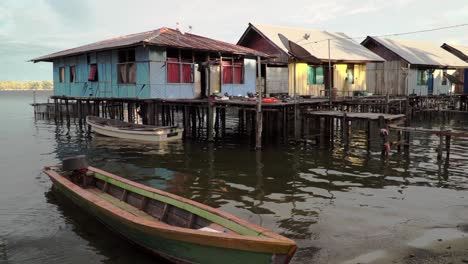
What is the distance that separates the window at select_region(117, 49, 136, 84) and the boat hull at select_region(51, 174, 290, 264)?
46.5 feet

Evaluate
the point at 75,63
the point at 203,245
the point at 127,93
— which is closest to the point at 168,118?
the point at 127,93

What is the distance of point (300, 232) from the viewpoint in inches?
333

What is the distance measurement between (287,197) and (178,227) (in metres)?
5.45

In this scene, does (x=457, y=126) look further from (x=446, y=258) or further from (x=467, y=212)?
(x=446, y=258)

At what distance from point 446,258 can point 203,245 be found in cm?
430

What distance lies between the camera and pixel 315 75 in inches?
1119

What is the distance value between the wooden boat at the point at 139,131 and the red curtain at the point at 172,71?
8.20 feet

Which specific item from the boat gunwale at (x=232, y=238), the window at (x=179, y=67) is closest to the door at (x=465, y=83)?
the window at (x=179, y=67)

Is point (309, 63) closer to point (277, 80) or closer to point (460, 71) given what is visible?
point (277, 80)

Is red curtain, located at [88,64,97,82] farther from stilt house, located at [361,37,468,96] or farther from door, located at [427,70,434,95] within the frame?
door, located at [427,70,434,95]

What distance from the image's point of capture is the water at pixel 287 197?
25.3 feet

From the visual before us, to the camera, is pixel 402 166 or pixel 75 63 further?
pixel 75 63

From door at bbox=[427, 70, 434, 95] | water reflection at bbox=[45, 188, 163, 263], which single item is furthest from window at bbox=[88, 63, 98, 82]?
door at bbox=[427, 70, 434, 95]

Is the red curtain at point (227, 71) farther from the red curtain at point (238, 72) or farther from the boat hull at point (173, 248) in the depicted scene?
the boat hull at point (173, 248)
